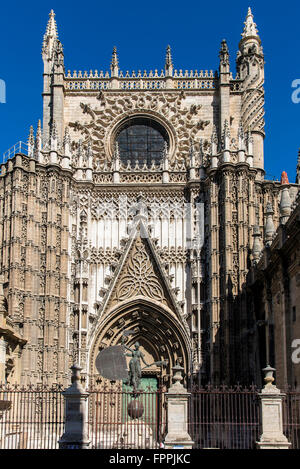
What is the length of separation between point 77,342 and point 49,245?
4.26 m

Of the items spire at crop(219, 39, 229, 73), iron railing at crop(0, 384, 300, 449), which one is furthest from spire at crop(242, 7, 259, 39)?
iron railing at crop(0, 384, 300, 449)

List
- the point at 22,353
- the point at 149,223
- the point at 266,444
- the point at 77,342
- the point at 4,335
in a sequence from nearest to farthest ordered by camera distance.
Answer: the point at 266,444 < the point at 4,335 < the point at 22,353 < the point at 77,342 < the point at 149,223

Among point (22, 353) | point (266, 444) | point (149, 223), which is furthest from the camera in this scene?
point (149, 223)

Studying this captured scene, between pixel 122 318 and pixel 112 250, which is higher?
pixel 112 250

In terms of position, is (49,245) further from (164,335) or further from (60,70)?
(60,70)

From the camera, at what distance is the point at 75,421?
16.8m

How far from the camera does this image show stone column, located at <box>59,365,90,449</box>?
16.5 m

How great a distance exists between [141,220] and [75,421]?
49.7 ft

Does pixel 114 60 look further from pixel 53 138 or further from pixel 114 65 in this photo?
pixel 53 138

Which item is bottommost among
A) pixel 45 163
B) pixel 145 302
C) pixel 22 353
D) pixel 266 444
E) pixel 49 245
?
pixel 266 444

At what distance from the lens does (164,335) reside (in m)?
30.0

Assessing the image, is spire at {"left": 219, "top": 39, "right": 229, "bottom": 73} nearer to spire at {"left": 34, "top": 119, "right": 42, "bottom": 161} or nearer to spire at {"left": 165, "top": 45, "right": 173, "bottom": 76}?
spire at {"left": 165, "top": 45, "right": 173, "bottom": 76}

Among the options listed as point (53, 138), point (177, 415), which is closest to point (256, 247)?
point (53, 138)

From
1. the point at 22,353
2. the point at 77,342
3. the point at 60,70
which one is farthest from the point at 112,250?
the point at 60,70
